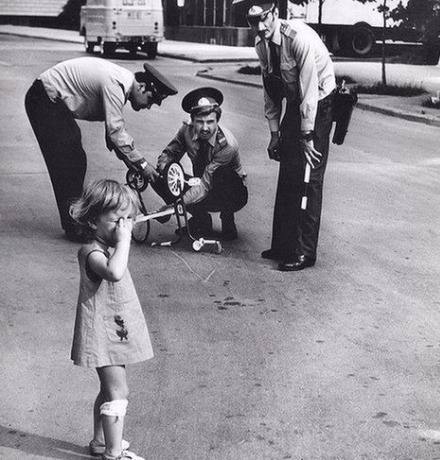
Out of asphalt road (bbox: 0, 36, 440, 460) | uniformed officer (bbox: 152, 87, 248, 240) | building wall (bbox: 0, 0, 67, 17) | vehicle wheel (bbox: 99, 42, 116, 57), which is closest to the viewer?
asphalt road (bbox: 0, 36, 440, 460)

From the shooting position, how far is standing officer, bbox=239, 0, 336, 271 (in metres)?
6.35

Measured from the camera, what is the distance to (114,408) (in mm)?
3668

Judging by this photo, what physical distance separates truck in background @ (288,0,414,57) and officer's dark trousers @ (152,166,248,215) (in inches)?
891

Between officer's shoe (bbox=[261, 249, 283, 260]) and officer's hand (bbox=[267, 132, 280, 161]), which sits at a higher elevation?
officer's hand (bbox=[267, 132, 280, 161])

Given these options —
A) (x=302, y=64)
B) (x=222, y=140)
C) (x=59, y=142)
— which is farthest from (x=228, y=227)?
(x=302, y=64)

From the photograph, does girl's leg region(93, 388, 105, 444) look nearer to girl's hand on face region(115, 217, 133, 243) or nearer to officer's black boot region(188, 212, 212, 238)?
girl's hand on face region(115, 217, 133, 243)

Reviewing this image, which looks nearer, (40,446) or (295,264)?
(40,446)

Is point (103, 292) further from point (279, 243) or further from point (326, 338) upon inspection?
point (279, 243)

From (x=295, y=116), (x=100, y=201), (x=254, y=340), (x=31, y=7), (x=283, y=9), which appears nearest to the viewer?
Answer: (x=100, y=201)

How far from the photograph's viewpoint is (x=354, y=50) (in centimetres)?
3039

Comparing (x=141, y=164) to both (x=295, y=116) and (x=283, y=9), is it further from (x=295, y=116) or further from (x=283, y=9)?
(x=283, y=9)

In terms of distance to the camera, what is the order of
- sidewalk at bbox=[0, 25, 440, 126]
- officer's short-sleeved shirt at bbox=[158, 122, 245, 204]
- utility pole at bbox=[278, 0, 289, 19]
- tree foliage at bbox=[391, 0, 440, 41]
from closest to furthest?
1. officer's short-sleeved shirt at bbox=[158, 122, 245, 204]
2. sidewalk at bbox=[0, 25, 440, 126]
3. tree foliage at bbox=[391, 0, 440, 41]
4. utility pole at bbox=[278, 0, 289, 19]

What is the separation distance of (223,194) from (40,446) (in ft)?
12.1

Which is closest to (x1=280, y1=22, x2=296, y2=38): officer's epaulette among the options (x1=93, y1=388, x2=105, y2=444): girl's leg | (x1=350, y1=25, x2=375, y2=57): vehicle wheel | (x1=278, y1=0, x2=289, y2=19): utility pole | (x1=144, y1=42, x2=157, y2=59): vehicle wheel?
(x1=93, y1=388, x2=105, y2=444): girl's leg
